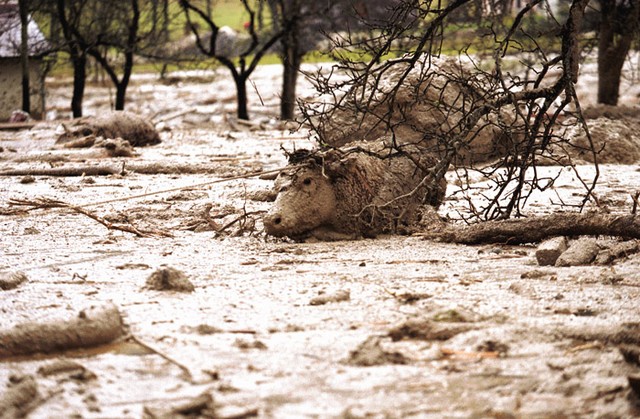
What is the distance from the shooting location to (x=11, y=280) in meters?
3.83

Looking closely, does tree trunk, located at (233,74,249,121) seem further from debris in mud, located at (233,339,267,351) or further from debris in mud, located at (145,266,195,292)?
debris in mud, located at (233,339,267,351)

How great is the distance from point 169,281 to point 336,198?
5.82 feet

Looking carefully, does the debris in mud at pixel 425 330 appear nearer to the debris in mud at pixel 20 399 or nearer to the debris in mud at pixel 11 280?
the debris in mud at pixel 20 399

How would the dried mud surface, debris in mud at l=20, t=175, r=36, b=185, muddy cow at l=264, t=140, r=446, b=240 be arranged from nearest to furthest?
the dried mud surface → muddy cow at l=264, t=140, r=446, b=240 → debris in mud at l=20, t=175, r=36, b=185

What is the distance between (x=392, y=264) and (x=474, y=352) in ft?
5.01

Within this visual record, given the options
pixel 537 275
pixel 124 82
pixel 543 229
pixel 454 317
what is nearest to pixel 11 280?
pixel 454 317

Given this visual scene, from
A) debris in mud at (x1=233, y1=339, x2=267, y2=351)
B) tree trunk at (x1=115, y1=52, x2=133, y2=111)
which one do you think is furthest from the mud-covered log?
tree trunk at (x1=115, y1=52, x2=133, y2=111)

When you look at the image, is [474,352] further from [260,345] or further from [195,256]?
[195,256]

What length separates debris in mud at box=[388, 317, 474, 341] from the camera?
3009 millimetres

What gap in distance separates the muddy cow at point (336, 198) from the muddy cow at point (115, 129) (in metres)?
7.37

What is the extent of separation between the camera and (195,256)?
4.68 metres

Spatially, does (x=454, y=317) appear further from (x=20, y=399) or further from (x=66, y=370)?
(x=20, y=399)

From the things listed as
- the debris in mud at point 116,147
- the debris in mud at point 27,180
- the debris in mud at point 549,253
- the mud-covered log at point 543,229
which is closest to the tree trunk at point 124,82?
the debris in mud at point 116,147

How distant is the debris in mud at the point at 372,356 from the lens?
277 cm
